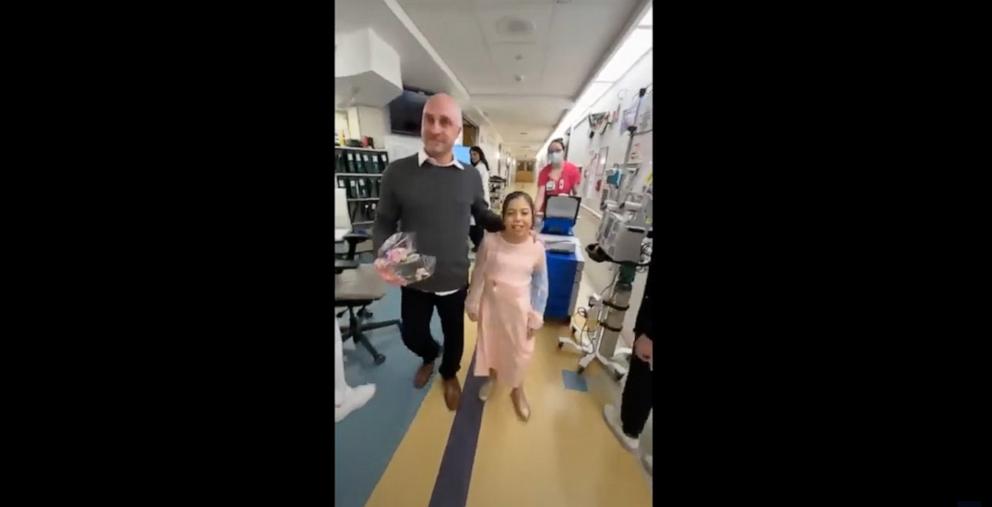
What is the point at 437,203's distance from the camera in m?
1.00

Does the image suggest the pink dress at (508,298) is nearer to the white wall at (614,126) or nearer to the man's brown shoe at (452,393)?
the man's brown shoe at (452,393)

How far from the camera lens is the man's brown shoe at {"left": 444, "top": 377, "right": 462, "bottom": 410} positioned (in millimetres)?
1287

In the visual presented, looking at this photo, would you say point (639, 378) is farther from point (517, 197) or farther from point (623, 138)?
point (623, 138)

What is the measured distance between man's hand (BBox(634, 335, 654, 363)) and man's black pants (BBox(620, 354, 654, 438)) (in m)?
0.04

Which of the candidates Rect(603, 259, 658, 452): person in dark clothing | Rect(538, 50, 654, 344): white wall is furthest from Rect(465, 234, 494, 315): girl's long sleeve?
Rect(538, 50, 654, 344): white wall

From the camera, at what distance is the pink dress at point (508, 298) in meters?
1.12

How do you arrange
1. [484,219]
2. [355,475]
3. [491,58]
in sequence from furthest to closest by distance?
[491,58] < [484,219] < [355,475]

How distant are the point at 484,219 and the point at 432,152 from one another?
12.9 inches

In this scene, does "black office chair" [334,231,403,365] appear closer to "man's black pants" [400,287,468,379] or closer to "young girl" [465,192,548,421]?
"man's black pants" [400,287,468,379]

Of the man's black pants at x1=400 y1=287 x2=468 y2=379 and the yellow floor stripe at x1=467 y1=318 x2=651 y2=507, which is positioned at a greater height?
the man's black pants at x1=400 y1=287 x2=468 y2=379
